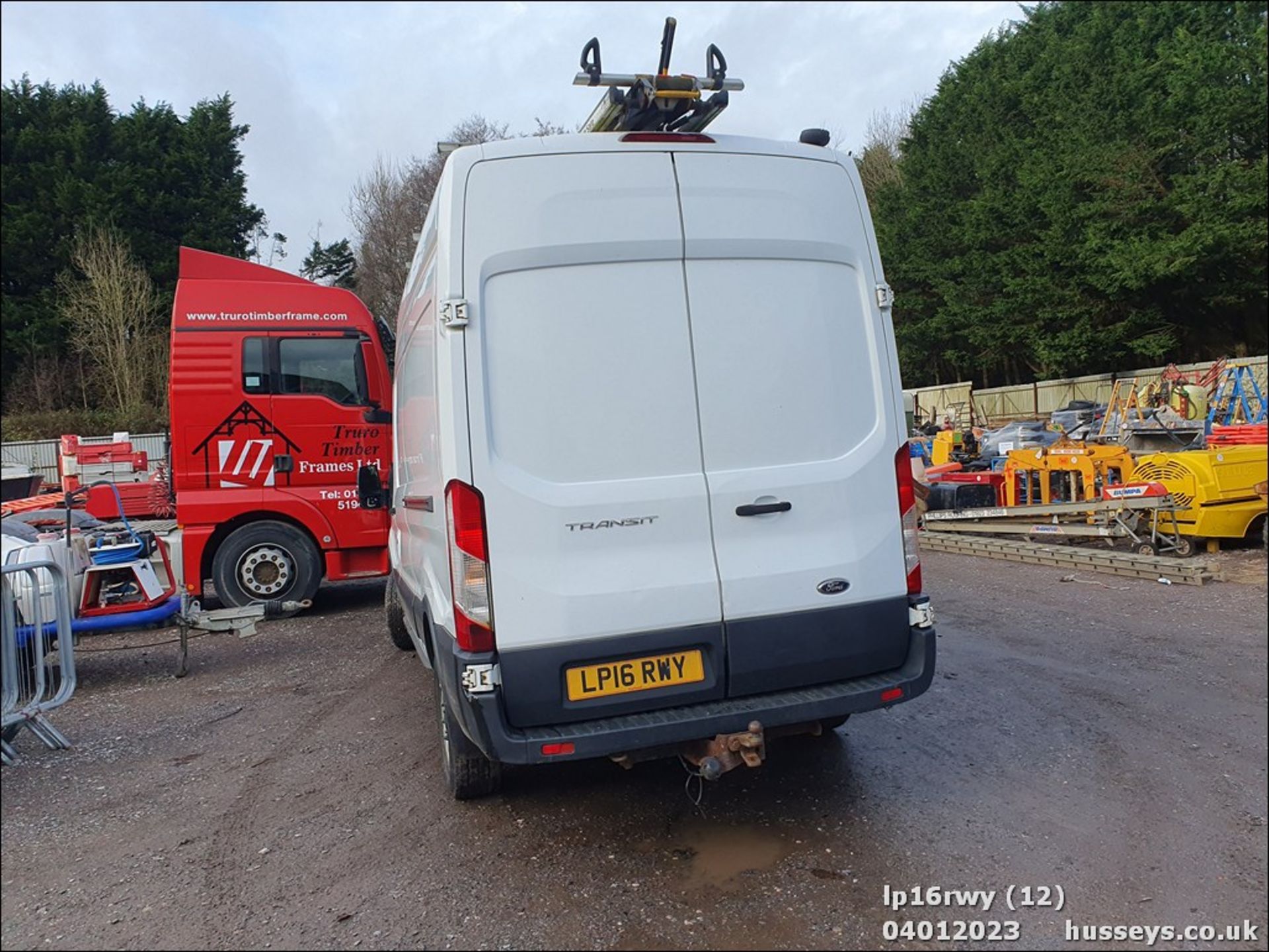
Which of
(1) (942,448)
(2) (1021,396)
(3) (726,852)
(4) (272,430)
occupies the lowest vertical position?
(3) (726,852)

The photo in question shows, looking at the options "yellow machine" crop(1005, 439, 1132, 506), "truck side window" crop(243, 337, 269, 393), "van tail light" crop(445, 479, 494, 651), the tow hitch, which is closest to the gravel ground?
the tow hitch

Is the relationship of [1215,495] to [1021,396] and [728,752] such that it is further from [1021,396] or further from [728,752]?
[1021,396]

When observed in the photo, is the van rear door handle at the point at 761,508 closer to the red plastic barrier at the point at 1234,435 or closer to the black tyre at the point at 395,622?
the black tyre at the point at 395,622

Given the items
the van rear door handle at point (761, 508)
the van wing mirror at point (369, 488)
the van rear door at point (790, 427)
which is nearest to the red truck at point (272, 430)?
the van wing mirror at point (369, 488)

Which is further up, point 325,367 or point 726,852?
point 325,367

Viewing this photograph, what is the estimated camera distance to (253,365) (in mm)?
8578

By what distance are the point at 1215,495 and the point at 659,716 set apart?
307 inches

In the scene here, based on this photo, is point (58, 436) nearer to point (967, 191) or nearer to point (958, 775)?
point (958, 775)

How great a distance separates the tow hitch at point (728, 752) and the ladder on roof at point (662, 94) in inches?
95.1

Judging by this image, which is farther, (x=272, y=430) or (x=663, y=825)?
(x=272, y=430)

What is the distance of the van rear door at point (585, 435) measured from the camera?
3152 millimetres

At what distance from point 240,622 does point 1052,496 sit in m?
9.35

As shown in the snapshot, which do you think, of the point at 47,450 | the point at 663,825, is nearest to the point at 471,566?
the point at 663,825

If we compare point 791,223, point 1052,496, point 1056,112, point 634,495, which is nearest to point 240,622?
point 634,495
